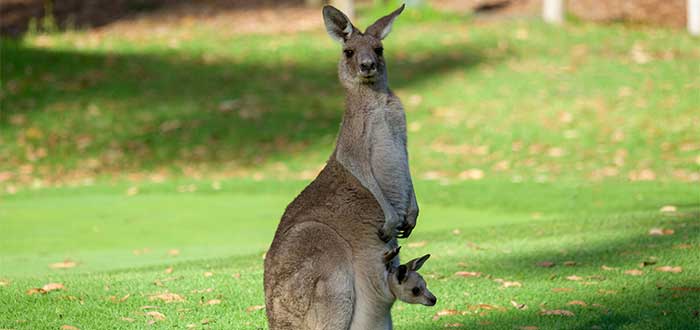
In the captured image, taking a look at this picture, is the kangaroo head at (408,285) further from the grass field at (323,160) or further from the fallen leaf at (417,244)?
the fallen leaf at (417,244)

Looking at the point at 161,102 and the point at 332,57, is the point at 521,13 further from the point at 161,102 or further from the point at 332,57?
the point at 161,102

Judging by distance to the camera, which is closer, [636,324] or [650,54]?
[636,324]

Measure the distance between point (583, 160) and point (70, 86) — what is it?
9.59 m

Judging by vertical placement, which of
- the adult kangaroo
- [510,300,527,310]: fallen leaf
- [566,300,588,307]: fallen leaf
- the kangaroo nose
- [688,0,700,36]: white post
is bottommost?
[566,300,588,307]: fallen leaf

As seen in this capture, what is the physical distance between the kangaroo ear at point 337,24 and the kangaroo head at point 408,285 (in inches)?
44.0

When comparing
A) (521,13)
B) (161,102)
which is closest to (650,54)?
(521,13)

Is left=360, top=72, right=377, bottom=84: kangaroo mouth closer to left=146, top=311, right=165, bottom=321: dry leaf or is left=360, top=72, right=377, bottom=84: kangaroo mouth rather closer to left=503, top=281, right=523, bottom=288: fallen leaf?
left=146, top=311, right=165, bottom=321: dry leaf

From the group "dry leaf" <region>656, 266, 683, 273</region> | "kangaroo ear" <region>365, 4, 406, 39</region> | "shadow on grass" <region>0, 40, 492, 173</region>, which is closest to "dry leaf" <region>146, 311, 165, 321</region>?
"kangaroo ear" <region>365, 4, 406, 39</region>

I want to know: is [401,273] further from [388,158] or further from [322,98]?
[322,98]

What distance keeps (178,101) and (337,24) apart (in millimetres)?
14517

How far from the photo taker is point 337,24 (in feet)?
17.6

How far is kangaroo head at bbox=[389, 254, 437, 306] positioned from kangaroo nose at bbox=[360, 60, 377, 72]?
914 mm

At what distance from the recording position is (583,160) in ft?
51.1

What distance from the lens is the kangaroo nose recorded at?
520 cm
